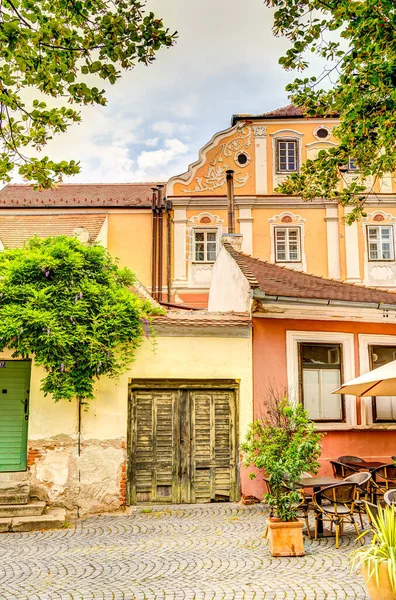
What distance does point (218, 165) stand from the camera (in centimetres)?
2106

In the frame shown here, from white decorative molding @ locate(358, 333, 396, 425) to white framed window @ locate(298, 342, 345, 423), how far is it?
0.43m

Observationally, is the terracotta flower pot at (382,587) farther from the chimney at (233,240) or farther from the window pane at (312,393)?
the chimney at (233,240)

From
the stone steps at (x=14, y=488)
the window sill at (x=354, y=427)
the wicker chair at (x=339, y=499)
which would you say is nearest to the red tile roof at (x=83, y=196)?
the window sill at (x=354, y=427)

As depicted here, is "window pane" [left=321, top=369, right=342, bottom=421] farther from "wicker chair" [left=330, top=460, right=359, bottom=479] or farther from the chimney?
the chimney

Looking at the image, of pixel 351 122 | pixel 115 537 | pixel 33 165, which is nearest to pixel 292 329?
pixel 351 122

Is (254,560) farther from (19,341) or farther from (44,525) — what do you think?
(19,341)

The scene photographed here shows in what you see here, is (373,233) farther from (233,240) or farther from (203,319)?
(203,319)

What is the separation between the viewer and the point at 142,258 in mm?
→ 21422

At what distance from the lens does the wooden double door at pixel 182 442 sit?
10.3 meters

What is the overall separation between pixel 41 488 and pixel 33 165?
578 cm

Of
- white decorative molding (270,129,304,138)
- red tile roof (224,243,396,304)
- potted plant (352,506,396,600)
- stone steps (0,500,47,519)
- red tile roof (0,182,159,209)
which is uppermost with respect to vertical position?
white decorative molding (270,129,304,138)

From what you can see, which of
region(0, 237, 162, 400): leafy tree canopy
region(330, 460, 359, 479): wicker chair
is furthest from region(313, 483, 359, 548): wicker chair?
region(0, 237, 162, 400): leafy tree canopy

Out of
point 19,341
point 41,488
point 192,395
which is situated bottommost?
point 41,488

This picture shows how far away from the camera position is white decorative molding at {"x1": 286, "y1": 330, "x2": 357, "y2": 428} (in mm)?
11062
